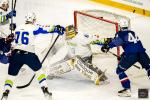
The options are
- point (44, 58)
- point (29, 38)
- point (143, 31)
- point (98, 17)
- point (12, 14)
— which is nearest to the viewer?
point (29, 38)

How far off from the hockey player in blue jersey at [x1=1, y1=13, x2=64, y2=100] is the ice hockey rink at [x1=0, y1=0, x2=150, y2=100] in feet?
0.69

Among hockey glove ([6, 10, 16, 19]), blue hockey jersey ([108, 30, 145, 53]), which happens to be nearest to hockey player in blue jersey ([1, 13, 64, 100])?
blue hockey jersey ([108, 30, 145, 53])

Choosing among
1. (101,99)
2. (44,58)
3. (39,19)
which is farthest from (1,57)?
(39,19)

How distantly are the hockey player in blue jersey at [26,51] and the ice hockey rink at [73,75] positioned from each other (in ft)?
0.69

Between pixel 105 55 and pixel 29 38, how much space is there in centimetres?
218

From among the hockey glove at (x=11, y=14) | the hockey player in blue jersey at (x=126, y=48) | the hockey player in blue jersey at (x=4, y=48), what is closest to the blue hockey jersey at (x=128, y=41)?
the hockey player in blue jersey at (x=126, y=48)

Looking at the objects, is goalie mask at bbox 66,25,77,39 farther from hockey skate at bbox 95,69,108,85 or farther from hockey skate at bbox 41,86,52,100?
hockey skate at bbox 41,86,52,100

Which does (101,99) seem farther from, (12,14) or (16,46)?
(12,14)

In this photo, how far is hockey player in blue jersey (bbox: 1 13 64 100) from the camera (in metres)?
5.89

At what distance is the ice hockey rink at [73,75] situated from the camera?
6.26m

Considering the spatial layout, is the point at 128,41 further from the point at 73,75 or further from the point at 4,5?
the point at 4,5

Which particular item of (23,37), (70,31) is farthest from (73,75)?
(23,37)

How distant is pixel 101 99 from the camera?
6.06 m

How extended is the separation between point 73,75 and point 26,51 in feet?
4.77
